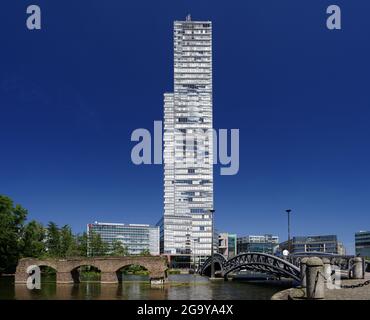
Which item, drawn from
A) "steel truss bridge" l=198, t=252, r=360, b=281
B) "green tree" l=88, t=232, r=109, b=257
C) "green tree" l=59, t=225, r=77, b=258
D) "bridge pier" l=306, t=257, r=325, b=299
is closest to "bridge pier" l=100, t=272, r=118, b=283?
"steel truss bridge" l=198, t=252, r=360, b=281

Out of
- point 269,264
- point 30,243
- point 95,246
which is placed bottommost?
point 95,246

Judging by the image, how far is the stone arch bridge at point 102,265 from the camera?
70.8 m

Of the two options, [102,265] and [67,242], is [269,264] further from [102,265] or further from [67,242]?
[67,242]

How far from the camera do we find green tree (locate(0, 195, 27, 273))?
3455 inches

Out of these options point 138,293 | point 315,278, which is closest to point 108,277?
point 138,293

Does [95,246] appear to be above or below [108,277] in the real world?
above

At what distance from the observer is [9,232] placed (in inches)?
3462

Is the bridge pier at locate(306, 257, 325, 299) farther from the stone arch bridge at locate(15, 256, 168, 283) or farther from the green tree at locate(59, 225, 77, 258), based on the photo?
the green tree at locate(59, 225, 77, 258)

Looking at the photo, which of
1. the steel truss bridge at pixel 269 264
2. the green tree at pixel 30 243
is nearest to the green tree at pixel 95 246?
the steel truss bridge at pixel 269 264

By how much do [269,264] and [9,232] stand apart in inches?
1950

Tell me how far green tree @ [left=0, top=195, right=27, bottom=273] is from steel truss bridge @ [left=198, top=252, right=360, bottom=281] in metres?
39.6

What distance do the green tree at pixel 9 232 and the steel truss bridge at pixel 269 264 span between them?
130 feet
